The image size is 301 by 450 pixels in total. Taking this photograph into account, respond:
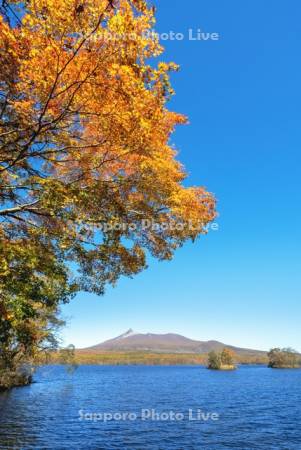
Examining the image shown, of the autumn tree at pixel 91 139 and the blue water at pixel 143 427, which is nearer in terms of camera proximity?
the autumn tree at pixel 91 139

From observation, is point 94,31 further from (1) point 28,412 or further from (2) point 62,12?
(1) point 28,412

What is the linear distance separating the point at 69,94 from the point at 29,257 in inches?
209

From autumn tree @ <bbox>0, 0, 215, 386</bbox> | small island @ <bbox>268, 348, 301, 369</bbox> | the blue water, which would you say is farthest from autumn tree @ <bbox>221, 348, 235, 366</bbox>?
autumn tree @ <bbox>0, 0, 215, 386</bbox>

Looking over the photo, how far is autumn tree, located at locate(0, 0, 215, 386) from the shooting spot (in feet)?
32.3

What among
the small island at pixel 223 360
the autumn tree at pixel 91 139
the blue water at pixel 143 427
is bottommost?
the small island at pixel 223 360

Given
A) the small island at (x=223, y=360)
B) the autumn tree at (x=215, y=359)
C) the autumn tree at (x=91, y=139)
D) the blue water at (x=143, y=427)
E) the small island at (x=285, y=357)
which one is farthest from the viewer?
the small island at (x=285, y=357)

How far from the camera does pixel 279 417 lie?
1535 inches

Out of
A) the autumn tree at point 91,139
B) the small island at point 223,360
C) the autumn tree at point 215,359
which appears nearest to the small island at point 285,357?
the small island at point 223,360

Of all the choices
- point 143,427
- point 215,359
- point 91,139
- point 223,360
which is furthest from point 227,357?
point 91,139

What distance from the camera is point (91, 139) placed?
506 inches

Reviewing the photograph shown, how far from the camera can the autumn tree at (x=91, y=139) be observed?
9.84 m

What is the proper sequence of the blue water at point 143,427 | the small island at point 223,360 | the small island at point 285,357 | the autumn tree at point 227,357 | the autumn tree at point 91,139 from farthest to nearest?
the small island at point 285,357, the small island at point 223,360, the autumn tree at point 227,357, the blue water at point 143,427, the autumn tree at point 91,139

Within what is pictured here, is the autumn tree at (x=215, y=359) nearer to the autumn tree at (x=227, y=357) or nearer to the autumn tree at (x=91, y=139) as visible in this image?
the autumn tree at (x=227, y=357)

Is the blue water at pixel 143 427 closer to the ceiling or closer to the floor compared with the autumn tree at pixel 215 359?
closer to the ceiling
